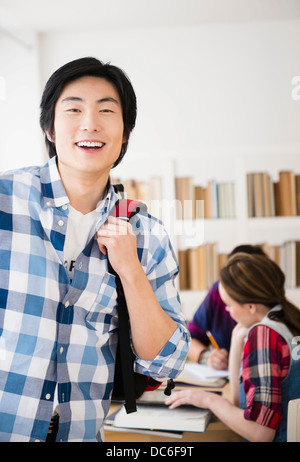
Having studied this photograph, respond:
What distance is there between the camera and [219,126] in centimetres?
374

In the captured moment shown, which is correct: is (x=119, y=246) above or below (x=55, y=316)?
above

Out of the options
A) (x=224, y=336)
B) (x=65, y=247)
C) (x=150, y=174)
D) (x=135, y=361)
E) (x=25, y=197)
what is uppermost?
(x=150, y=174)

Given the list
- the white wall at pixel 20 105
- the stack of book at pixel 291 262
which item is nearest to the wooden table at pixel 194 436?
the stack of book at pixel 291 262

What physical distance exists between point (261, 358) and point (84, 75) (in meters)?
0.93

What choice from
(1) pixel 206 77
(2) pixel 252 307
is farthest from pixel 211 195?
(2) pixel 252 307

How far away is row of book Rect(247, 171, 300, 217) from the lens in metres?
3.26

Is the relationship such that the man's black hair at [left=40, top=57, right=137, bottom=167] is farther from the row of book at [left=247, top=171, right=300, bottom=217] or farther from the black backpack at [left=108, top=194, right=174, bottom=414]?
the row of book at [left=247, top=171, right=300, bottom=217]

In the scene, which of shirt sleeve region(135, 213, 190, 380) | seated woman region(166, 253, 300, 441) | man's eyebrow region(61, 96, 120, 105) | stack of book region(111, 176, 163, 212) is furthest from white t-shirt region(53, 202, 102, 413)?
stack of book region(111, 176, 163, 212)

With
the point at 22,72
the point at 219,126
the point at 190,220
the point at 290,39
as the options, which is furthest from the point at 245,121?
the point at 22,72

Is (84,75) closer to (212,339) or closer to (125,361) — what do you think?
(125,361)

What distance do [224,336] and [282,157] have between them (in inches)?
69.5

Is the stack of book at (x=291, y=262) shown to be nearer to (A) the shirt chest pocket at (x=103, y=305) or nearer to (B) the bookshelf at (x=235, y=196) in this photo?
(B) the bookshelf at (x=235, y=196)

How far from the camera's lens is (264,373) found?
138 cm
